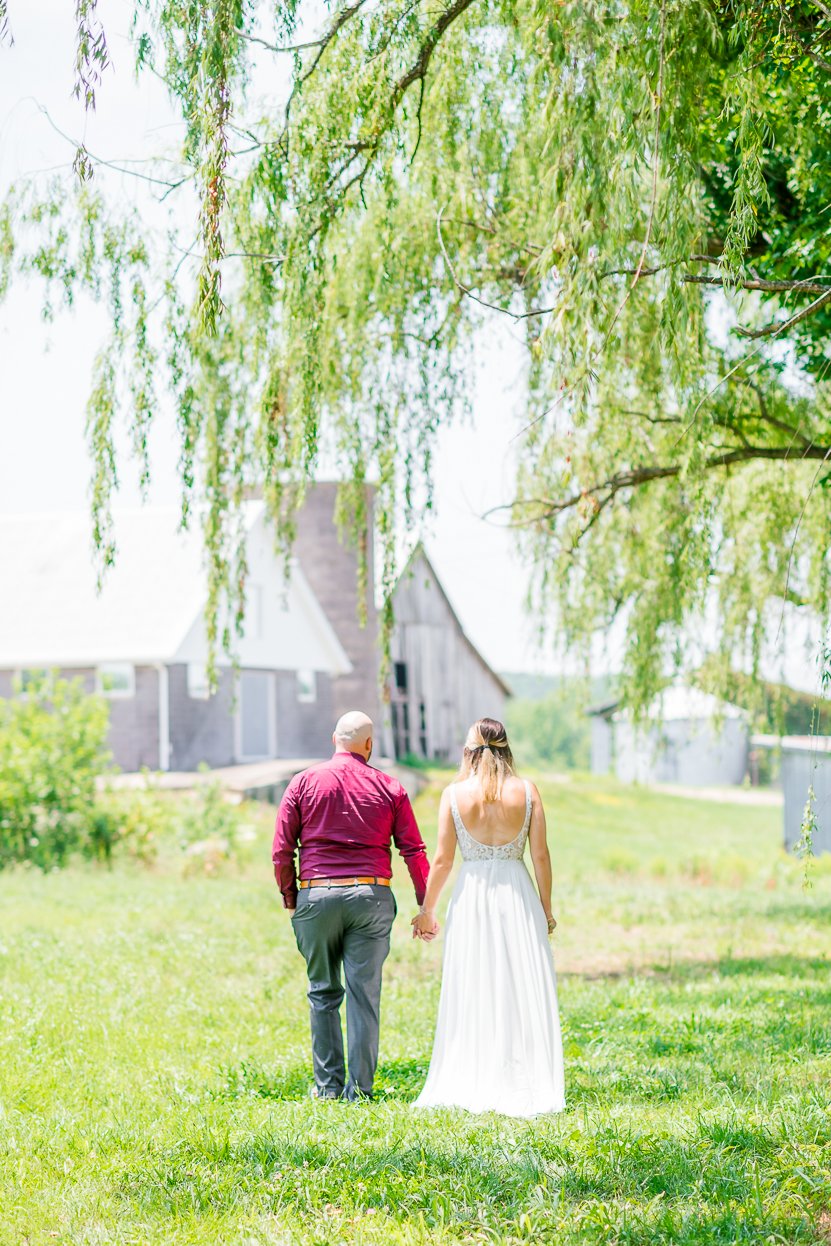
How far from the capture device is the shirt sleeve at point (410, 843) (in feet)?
21.8

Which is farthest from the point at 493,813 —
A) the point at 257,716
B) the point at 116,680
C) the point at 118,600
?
the point at 257,716

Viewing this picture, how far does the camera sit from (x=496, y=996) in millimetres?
6320

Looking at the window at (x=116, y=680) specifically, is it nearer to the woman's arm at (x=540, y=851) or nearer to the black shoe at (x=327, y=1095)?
the black shoe at (x=327, y=1095)

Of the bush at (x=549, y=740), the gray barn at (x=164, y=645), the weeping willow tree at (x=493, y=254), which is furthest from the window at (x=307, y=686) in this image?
the bush at (x=549, y=740)

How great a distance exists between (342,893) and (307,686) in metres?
26.0

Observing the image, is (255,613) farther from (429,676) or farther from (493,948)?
(493,948)

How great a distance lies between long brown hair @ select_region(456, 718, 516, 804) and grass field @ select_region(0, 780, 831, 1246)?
1.52 m

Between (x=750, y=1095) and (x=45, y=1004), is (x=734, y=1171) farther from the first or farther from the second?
(x=45, y=1004)

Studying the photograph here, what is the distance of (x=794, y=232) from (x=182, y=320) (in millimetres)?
3841

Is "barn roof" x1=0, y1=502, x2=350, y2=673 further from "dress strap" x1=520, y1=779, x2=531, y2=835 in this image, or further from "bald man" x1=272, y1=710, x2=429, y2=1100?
"dress strap" x1=520, y1=779, x2=531, y2=835

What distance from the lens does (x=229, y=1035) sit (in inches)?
324

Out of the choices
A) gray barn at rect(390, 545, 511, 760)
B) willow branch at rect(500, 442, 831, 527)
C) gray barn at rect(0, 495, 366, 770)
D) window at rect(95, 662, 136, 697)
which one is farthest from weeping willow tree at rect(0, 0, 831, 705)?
gray barn at rect(390, 545, 511, 760)

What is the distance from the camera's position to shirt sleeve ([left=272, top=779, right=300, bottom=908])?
653 cm

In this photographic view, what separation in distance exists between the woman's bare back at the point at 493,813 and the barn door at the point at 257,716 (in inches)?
936
